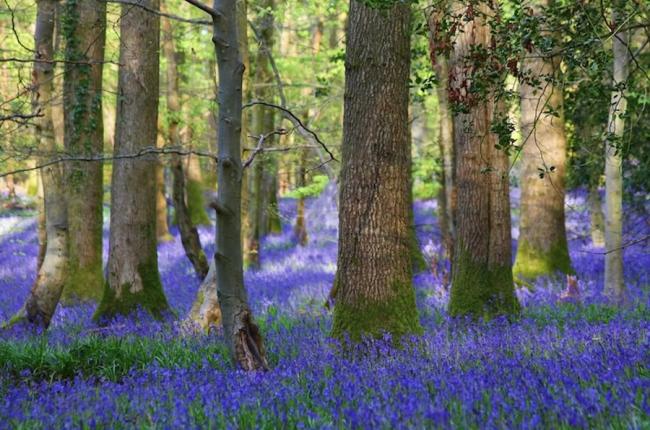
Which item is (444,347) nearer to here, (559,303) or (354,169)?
Result: (354,169)

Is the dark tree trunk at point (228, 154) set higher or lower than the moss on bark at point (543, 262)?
higher

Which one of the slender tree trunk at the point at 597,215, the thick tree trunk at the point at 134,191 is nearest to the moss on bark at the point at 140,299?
the thick tree trunk at the point at 134,191

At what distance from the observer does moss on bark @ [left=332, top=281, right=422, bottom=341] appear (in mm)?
6402

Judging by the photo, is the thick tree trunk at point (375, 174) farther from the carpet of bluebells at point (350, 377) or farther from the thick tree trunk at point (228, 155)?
the thick tree trunk at point (228, 155)

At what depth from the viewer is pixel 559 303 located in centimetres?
952

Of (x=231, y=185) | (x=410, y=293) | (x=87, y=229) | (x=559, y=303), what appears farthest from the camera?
(x=87, y=229)

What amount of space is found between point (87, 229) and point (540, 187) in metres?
8.43

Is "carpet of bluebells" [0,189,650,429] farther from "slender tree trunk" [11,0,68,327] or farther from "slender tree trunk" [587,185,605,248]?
"slender tree trunk" [587,185,605,248]

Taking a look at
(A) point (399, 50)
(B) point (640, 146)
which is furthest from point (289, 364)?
(B) point (640, 146)

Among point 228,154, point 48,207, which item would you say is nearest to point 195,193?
point 48,207

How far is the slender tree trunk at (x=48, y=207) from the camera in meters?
8.53

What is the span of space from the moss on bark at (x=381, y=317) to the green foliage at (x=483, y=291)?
82.8 inches

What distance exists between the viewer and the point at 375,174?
631cm

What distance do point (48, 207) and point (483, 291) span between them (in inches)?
229
